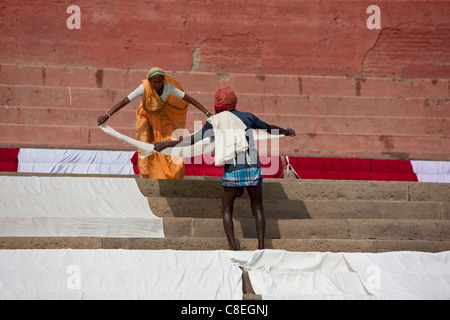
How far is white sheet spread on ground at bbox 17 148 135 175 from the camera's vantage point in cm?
938

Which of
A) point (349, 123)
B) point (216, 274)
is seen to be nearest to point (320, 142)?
point (349, 123)

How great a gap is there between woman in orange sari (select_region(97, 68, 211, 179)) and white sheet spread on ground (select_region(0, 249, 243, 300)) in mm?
2139

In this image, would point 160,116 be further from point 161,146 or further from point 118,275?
point 118,275

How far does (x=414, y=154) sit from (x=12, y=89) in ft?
20.9

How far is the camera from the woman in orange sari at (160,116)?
7.61 meters

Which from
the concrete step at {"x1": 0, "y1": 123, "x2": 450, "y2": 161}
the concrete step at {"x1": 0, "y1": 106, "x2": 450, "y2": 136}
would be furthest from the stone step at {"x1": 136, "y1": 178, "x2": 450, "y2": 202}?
the concrete step at {"x1": 0, "y1": 106, "x2": 450, "y2": 136}

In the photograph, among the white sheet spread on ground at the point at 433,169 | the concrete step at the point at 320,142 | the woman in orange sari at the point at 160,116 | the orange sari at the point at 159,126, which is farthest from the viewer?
the concrete step at the point at 320,142

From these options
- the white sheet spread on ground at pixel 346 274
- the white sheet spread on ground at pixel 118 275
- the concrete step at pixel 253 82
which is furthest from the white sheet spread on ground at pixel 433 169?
the white sheet spread on ground at pixel 118 275

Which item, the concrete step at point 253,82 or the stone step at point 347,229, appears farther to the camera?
the concrete step at point 253,82

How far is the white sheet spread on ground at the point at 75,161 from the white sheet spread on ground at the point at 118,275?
384cm

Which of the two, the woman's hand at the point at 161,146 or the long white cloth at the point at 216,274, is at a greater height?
the woman's hand at the point at 161,146

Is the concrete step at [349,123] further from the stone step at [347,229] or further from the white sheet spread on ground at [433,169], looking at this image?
the stone step at [347,229]
